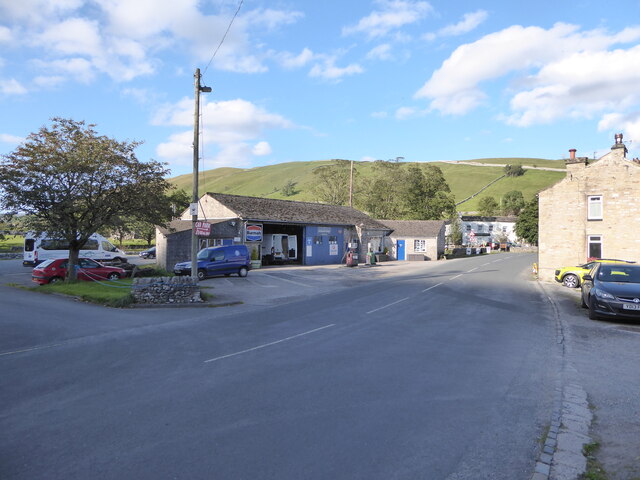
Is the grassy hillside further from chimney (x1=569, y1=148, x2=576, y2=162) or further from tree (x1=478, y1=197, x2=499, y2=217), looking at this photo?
chimney (x1=569, y1=148, x2=576, y2=162)

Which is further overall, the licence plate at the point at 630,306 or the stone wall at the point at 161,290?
the stone wall at the point at 161,290

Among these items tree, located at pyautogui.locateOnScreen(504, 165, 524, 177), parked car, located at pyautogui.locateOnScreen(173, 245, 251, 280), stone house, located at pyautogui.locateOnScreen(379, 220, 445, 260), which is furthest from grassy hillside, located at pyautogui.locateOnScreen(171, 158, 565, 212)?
parked car, located at pyautogui.locateOnScreen(173, 245, 251, 280)

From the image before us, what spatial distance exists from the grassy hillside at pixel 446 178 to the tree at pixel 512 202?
140 inches

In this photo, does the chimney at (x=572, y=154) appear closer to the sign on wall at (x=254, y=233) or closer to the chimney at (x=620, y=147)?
the chimney at (x=620, y=147)

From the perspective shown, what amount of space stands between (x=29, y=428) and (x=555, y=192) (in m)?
26.9

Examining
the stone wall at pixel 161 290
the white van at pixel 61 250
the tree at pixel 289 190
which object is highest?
the tree at pixel 289 190

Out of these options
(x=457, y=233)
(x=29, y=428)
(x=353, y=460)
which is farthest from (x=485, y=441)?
(x=457, y=233)

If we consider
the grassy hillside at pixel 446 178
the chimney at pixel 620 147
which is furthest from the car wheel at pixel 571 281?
the grassy hillside at pixel 446 178

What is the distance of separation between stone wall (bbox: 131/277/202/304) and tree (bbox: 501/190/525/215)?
112m

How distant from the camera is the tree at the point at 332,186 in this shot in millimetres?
66438

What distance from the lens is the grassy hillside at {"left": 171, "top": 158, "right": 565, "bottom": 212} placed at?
12570cm

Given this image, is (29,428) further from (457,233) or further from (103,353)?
(457,233)

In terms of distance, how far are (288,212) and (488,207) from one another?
93.5 m

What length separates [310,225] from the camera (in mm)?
36406
